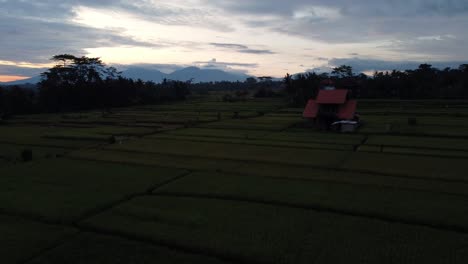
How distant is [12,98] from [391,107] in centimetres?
6023

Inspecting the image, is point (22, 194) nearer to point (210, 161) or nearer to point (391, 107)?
point (210, 161)

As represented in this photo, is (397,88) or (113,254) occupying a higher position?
(397,88)

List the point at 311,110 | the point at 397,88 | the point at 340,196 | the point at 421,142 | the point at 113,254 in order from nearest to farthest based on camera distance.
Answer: the point at 113,254 < the point at 340,196 < the point at 421,142 < the point at 311,110 < the point at 397,88

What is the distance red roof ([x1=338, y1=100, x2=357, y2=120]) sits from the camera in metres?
37.9

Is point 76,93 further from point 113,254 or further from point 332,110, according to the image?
point 113,254

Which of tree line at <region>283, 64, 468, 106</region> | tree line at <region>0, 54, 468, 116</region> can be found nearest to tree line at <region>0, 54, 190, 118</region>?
tree line at <region>0, 54, 468, 116</region>

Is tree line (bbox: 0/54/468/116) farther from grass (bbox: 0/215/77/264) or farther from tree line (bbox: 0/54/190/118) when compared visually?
grass (bbox: 0/215/77/264)

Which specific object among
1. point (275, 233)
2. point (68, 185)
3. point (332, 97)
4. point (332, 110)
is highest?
point (332, 97)

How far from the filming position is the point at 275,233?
11.2 m

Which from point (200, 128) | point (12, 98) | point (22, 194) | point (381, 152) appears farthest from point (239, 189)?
point (12, 98)

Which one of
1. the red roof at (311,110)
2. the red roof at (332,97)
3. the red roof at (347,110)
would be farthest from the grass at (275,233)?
the red roof at (332,97)

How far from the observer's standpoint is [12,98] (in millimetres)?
65250

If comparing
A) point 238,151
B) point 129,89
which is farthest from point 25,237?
point 129,89

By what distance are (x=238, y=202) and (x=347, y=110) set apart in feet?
88.9
